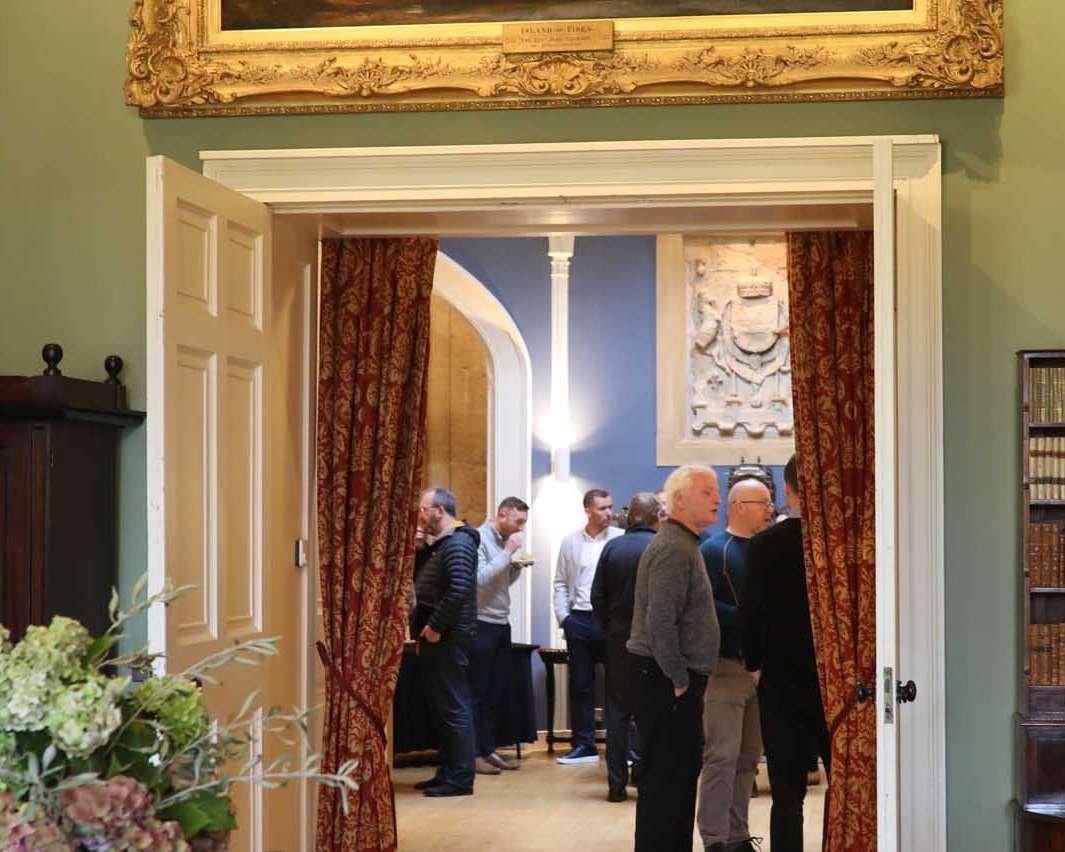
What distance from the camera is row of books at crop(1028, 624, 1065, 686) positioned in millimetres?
5031

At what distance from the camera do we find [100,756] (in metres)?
2.09

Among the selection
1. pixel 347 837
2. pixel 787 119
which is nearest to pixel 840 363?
pixel 787 119

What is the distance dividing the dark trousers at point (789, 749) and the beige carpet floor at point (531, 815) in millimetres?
1363

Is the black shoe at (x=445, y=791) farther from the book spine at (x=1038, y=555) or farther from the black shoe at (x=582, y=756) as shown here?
the book spine at (x=1038, y=555)

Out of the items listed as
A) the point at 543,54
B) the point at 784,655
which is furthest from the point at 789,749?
→ the point at 543,54

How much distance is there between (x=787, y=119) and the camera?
16.9 ft

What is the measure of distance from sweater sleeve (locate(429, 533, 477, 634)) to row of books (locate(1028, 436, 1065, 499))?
4.29 meters

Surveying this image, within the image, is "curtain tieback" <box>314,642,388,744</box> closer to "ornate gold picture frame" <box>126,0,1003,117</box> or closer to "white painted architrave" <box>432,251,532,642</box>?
"ornate gold picture frame" <box>126,0,1003,117</box>

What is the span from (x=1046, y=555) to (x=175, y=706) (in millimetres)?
3551

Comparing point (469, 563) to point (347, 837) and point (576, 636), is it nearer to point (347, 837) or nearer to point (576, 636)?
point (576, 636)

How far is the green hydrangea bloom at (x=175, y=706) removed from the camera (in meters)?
2.14

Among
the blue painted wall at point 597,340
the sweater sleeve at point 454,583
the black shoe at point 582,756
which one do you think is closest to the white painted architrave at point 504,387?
the blue painted wall at point 597,340

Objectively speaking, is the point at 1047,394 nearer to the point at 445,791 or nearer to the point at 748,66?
the point at 748,66

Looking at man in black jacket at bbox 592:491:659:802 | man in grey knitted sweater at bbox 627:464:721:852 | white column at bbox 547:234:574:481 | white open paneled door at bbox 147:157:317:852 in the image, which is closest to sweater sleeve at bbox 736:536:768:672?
man in grey knitted sweater at bbox 627:464:721:852
